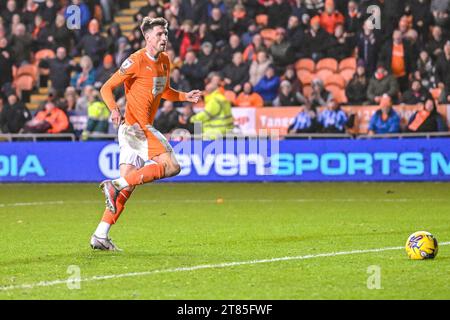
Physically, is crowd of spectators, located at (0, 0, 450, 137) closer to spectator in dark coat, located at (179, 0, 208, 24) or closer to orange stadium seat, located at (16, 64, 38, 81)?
spectator in dark coat, located at (179, 0, 208, 24)

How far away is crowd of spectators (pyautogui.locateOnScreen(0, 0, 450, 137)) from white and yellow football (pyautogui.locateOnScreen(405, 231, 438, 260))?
12.0m

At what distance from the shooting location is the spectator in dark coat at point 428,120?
70.0ft

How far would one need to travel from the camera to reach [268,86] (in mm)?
23875

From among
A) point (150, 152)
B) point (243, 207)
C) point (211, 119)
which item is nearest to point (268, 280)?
point (150, 152)

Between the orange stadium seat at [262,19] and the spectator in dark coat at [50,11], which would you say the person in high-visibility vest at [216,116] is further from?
the spectator in dark coat at [50,11]

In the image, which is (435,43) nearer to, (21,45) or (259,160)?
(259,160)

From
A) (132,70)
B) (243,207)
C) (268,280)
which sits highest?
(132,70)

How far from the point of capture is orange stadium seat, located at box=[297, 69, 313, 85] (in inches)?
949

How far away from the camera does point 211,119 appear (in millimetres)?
22219

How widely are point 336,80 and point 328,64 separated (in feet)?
1.56

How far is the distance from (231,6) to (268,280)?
18427 mm

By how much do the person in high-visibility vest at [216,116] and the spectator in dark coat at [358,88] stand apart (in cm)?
269

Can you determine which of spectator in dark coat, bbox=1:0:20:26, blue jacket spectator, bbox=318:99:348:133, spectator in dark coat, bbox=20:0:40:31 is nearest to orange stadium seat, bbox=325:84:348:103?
blue jacket spectator, bbox=318:99:348:133

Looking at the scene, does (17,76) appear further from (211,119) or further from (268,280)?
(268,280)
